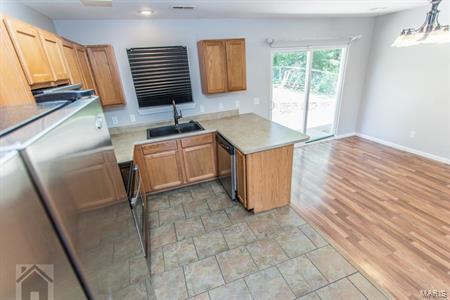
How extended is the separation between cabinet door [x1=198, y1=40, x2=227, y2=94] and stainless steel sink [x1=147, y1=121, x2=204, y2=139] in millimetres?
540

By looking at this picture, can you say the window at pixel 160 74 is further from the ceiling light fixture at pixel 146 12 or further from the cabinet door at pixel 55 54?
the cabinet door at pixel 55 54

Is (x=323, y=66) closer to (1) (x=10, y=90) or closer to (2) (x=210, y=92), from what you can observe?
(2) (x=210, y=92)

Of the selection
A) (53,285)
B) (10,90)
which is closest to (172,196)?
(10,90)

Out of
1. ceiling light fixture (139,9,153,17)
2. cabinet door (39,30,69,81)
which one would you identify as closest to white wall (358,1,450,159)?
ceiling light fixture (139,9,153,17)

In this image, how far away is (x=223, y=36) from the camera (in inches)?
128

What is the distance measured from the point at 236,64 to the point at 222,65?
21 centimetres

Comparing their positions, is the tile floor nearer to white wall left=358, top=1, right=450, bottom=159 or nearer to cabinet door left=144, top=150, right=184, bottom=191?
cabinet door left=144, top=150, right=184, bottom=191

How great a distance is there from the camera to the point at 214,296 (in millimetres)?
1710

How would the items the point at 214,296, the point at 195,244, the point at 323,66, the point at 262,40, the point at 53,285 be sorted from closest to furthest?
the point at 53,285
the point at 214,296
the point at 195,244
the point at 262,40
the point at 323,66

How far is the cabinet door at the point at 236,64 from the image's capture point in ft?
9.96

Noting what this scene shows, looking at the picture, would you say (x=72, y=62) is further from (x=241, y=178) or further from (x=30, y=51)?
(x=241, y=178)

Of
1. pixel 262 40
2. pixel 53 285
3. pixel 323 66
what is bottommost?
pixel 53 285

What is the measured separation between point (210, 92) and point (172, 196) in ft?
5.28

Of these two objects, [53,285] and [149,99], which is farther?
[149,99]
